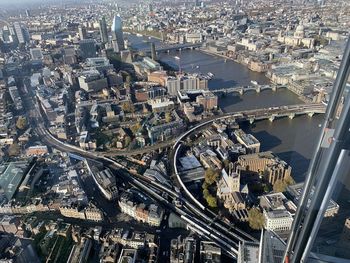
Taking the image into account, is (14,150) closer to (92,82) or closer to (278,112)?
(92,82)

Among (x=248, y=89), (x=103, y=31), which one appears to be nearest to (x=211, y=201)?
(x=248, y=89)

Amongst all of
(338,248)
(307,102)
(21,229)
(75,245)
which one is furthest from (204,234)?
(307,102)

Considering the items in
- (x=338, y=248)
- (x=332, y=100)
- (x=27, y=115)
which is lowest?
(x=27, y=115)

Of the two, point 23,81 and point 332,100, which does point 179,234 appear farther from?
point 23,81

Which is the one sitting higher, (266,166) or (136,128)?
(266,166)

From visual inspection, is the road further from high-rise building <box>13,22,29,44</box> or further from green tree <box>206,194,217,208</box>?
high-rise building <box>13,22,29,44</box>

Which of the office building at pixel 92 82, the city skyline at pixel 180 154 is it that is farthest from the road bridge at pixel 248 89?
the office building at pixel 92 82
